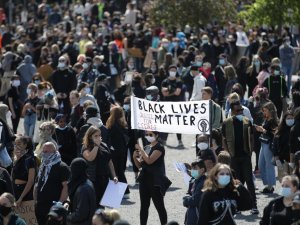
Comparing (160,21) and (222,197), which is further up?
(160,21)

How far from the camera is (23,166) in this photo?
577 inches

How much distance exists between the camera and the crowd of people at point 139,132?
40.6ft

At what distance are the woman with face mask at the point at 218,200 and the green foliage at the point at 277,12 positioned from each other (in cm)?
1941

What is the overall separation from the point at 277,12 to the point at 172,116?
1553 cm

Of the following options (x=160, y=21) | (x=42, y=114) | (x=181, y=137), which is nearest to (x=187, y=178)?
(x=42, y=114)

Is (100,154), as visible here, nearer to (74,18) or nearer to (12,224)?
(12,224)

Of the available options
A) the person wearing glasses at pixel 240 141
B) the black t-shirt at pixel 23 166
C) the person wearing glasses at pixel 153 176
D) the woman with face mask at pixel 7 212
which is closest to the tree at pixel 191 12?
the person wearing glasses at pixel 240 141

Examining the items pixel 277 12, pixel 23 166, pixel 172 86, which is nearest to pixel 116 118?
pixel 23 166

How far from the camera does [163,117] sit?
54.0 ft

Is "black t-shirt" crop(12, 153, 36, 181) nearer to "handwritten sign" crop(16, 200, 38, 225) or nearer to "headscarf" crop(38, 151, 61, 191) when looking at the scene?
"handwritten sign" crop(16, 200, 38, 225)

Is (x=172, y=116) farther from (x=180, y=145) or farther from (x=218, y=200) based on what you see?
(x=180, y=145)

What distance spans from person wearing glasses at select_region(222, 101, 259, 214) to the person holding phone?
2447 millimetres

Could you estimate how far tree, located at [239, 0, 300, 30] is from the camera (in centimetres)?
3111

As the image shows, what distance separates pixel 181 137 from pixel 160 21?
514 inches
